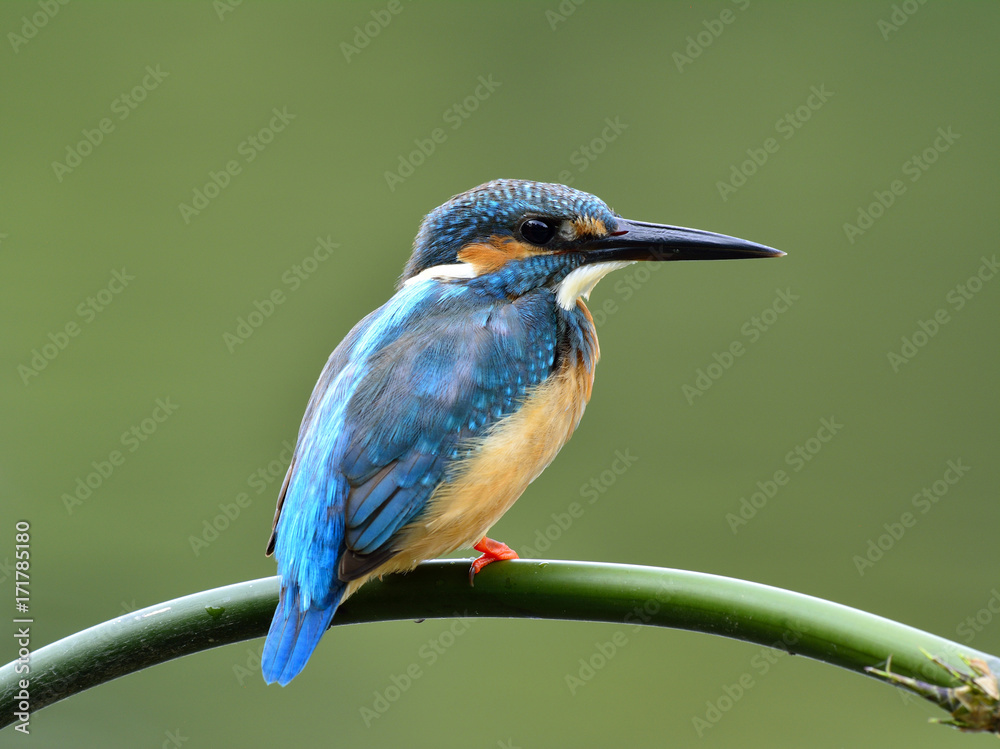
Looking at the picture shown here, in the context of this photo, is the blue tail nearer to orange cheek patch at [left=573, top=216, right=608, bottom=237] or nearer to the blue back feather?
the blue back feather

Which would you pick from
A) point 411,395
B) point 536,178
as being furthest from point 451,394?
point 536,178

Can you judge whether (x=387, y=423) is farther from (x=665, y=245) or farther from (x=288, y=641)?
(x=665, y=245)

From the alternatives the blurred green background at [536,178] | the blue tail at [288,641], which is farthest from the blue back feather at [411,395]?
the blurred green background at [536,178]

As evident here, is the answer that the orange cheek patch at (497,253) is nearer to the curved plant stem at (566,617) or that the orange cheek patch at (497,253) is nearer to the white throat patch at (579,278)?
the white throat patch at (579,278)

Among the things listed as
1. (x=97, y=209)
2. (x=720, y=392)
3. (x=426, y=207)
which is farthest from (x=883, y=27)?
(x=97, y=209)

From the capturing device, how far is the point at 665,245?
1.73 meters

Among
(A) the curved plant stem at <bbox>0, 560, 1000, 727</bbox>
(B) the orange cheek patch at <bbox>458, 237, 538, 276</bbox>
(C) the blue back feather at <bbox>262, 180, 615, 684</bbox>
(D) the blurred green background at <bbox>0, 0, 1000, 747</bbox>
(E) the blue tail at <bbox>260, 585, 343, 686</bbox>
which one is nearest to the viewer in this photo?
(A) the curved plant stem at <bbox>0, 560, 1000, 727</bbox>

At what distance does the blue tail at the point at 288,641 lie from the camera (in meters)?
1.27

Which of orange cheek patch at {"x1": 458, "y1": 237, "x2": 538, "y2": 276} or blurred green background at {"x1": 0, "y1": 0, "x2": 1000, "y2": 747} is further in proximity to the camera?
blurred green background at {"x1": 0, "y1": 0, "x2": 1000, "y2": 747}

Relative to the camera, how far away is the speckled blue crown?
1767mm

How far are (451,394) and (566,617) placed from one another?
54 cm

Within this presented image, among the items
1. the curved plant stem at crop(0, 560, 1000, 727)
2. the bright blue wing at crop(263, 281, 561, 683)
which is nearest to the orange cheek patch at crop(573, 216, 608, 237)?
the bright blue wing at crop(263, 281, 561, 683)

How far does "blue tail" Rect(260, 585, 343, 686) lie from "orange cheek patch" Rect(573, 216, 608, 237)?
789 mm

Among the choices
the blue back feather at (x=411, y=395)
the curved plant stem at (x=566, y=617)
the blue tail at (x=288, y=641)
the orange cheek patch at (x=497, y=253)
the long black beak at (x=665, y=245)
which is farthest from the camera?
the orange cheek patch at (x=497, y=253)
